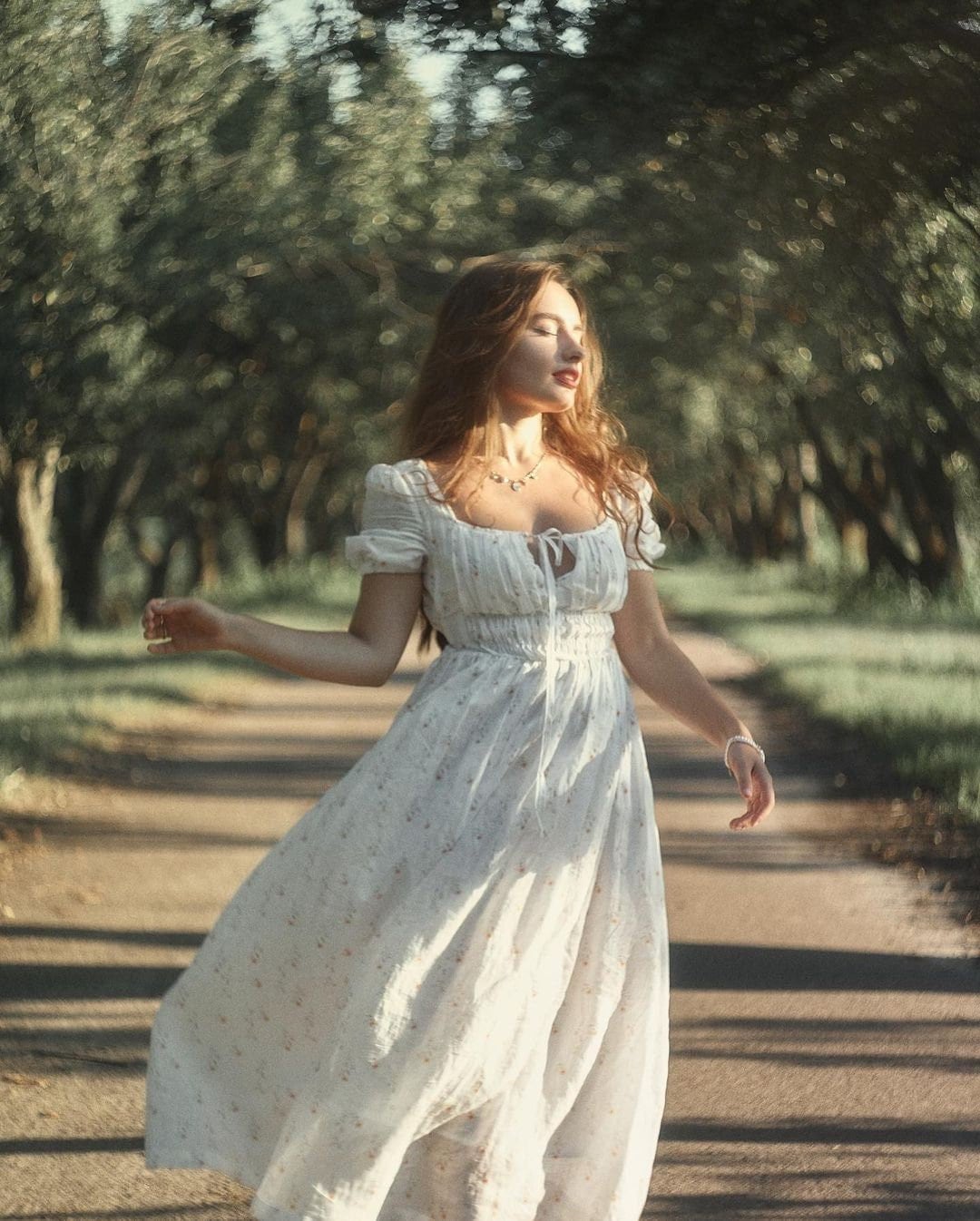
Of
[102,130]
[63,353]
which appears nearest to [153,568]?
[63,353]

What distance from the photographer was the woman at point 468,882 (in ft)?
10.6

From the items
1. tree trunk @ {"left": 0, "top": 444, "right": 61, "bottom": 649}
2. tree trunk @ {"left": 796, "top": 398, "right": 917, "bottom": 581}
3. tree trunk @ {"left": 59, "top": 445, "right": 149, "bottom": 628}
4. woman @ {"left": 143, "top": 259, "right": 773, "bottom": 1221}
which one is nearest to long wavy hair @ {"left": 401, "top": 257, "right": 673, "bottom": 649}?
woman @ {"left": 143, "top": 259, "right": 773, "bottom": 1221}

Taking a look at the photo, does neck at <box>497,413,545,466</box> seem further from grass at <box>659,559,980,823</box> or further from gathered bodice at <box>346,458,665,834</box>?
grass at <box>659,559,980,823</box>

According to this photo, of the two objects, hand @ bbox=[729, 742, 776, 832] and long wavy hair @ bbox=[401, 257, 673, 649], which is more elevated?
long wavy hair @ bbox=[401, 257, 673, 649]

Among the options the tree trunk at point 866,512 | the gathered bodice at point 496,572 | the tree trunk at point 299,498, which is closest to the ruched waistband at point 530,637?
the gathered bodice at point 496,572

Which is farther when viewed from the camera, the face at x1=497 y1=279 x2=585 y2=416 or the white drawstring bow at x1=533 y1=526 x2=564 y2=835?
the face at x1=497 y1=279 x2=585 y2=416

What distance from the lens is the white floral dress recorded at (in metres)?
3.22

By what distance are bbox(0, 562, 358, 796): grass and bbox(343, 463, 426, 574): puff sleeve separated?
6345 mm

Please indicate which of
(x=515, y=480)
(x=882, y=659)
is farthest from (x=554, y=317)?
(x=882, y=659)

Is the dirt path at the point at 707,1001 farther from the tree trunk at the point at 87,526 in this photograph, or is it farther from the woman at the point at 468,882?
the tree trunk at the point at 87,526

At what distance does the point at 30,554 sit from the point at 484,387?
692 inches

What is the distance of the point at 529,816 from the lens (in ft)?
10.9

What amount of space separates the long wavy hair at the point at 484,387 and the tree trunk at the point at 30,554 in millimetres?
16270

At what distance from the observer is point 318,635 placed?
339cm
